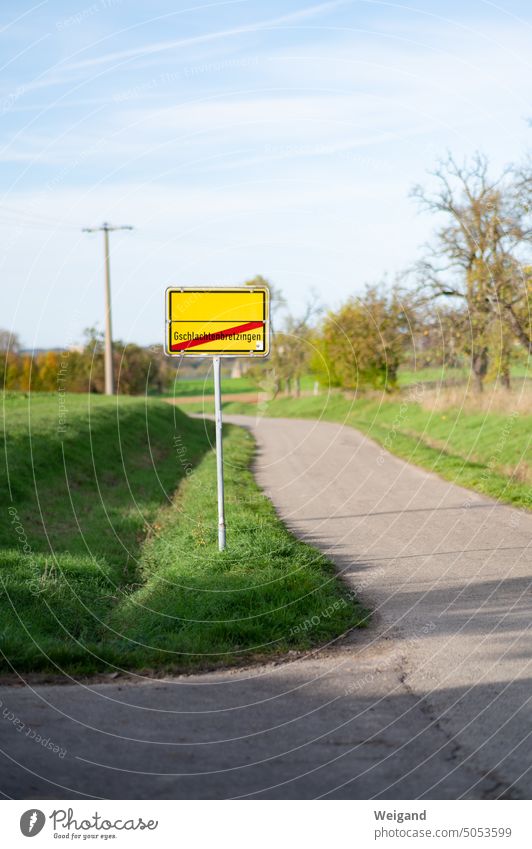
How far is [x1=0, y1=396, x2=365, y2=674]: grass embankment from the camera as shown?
7434 millimetres

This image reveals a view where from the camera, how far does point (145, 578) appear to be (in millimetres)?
10258

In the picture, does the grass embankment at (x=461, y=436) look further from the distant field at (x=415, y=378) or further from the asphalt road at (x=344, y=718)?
the asphalt road at (x=344, y=718)

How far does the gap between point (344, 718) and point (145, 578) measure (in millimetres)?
4879

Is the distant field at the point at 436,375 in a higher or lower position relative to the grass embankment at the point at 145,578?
higher

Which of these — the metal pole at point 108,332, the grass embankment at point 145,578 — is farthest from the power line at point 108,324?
the grass embankment at point 145,578

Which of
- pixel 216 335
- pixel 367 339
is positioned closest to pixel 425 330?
pixel 367 339

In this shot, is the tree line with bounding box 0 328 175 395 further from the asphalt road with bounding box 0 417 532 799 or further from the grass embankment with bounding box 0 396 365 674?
the asphalt road with bounding box 0 417 532 799

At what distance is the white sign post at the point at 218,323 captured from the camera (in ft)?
32.8

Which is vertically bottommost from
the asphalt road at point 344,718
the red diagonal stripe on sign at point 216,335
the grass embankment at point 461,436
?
the asphalt road at point 344,718

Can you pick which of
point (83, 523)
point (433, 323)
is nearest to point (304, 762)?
point (83, 523)

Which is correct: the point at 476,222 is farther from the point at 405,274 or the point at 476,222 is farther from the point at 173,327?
the point at 173,327

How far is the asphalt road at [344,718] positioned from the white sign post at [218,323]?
8.51ft

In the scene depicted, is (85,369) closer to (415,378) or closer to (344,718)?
(415,378)

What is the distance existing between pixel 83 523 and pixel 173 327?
4724mm
